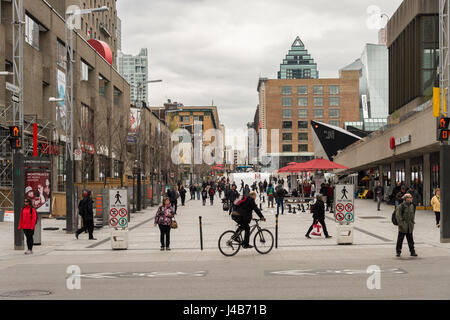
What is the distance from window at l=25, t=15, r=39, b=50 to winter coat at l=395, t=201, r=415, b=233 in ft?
→ 102

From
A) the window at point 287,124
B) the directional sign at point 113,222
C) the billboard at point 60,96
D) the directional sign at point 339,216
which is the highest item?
the window at point 287,124

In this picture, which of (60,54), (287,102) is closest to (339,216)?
(60,54)

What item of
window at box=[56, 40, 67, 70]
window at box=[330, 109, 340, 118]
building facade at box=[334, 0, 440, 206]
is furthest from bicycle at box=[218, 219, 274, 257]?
window at box=[330, 109, 340, 118]

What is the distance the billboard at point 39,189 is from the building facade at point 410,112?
19425mm

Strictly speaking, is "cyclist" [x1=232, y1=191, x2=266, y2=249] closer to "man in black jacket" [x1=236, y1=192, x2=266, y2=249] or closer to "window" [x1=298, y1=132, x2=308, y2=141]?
"man in black jacket" [x1=236, y1=192, x2=266, y2=249]

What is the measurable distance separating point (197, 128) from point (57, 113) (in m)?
144

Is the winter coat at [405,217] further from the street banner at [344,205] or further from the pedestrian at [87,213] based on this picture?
the pedestrian at [87,213]

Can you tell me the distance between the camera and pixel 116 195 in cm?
1894

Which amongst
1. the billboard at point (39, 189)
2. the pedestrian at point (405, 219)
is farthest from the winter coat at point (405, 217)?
the billboard at point (39, 189)

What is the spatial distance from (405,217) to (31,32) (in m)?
32.8

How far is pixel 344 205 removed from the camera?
61.9ft

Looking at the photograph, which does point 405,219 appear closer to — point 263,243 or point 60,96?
point 263,243

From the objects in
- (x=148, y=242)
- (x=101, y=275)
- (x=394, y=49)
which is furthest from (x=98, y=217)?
(x=394, y=49)

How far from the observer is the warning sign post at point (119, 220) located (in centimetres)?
1852
